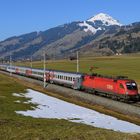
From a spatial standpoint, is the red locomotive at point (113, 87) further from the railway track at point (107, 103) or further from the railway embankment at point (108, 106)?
the railway embankment at point (108, 106)

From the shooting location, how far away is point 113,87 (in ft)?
213

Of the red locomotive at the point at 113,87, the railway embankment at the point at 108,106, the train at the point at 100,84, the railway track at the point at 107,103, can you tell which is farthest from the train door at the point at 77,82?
the red locomotive at the point at 113,87

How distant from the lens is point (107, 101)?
6125 cm

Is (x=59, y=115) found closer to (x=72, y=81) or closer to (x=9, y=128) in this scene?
(x=9, y=128)

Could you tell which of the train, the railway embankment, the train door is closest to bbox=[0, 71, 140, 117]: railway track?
the railway embankment

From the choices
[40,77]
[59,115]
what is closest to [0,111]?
[59,115]

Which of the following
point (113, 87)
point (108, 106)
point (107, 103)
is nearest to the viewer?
point (108, 106)

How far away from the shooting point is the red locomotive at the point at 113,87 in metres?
61.7

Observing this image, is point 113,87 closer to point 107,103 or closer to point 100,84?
point 107,103

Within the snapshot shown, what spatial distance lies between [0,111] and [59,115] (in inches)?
228

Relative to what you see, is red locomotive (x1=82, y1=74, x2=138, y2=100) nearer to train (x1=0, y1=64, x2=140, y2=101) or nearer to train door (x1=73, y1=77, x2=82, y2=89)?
train (x1=0, y1=64, x2=140, y2=101)

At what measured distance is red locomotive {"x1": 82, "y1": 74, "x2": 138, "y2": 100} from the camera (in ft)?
202

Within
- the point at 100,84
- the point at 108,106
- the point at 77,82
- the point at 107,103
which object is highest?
the point at 100,84

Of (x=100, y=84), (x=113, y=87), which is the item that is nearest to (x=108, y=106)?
(x=113, y=87)
